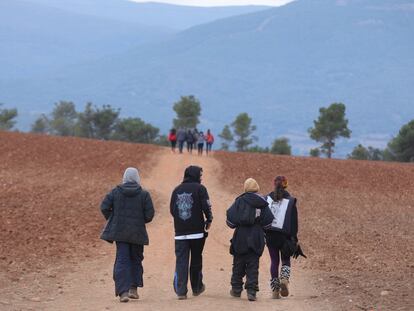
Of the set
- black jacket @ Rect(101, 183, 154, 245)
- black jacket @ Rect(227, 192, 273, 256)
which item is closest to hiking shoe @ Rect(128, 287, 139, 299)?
black jacket @ Rect(101, 183, 154, 245)

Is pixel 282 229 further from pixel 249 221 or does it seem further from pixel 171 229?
pixel 171 229

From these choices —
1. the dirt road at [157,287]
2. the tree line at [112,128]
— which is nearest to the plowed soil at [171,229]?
the dirt road at [157,287]

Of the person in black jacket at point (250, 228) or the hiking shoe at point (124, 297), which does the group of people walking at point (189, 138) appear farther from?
the hiking shoe at point (124, 297)

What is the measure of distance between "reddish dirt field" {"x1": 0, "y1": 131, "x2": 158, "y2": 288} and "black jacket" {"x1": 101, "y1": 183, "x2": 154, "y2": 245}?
3.11 metres

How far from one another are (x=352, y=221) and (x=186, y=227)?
1332 cm

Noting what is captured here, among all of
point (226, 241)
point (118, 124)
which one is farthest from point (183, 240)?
point (118, 124)

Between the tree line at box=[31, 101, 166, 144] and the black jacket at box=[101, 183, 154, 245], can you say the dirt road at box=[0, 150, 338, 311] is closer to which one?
the black jacket at box=[101, 183, 154, 245]

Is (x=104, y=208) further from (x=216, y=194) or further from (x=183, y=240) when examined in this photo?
(x=216, y=194)

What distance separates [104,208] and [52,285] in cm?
255

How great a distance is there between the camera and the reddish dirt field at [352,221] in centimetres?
1544

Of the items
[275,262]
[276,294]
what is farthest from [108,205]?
[276,294]

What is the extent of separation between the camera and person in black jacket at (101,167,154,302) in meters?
13.3

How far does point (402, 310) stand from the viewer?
12953 mm

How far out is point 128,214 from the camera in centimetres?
1331
